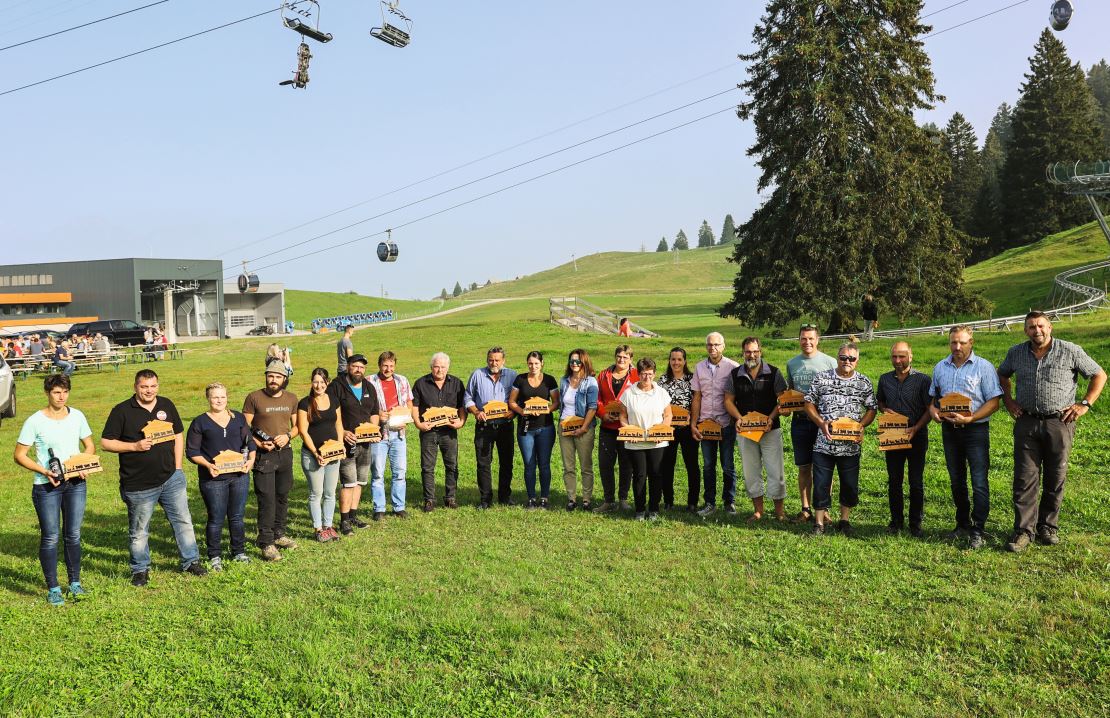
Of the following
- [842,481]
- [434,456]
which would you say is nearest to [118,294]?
[434,456]

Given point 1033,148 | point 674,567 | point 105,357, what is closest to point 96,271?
point 105,357

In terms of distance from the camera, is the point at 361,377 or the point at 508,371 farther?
the point at 508,371

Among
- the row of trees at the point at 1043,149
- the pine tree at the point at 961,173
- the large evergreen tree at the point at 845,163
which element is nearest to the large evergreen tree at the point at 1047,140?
the row of trees at the point at 1043,149

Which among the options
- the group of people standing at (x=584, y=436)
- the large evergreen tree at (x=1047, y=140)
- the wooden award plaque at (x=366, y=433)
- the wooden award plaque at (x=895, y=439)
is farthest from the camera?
the large evergreen tree at (x=1047, y=140)

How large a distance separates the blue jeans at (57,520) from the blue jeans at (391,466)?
3.25 m

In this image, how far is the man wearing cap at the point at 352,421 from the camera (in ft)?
30.5

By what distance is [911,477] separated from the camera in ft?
27.2

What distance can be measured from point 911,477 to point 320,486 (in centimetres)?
660

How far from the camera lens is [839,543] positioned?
802 centimetres

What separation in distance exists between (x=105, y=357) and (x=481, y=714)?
3566 cm

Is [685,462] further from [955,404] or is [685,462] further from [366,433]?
[366,433]

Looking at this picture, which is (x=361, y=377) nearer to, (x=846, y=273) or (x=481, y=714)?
(x=481, y=714)

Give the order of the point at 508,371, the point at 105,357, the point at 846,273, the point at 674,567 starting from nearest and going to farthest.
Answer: the point at 674,567 → the point at 508,371 → the point at 846,273 → the point at 105,357

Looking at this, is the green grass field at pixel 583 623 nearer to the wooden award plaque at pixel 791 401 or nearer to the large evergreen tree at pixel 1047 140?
the wooden award plaque at pixel 791 401
